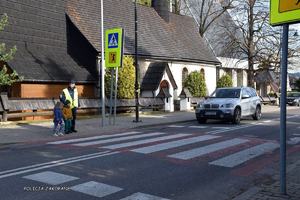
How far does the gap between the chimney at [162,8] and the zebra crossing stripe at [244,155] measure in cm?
2781

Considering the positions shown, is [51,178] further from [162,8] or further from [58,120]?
[162,8]

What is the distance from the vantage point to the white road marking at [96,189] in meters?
6.88

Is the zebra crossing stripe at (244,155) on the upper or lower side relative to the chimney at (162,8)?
lower

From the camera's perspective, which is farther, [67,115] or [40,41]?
[40,41]

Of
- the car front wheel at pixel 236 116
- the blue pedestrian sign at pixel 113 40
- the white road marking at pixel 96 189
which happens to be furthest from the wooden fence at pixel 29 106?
the white road marking at pixel 96 189

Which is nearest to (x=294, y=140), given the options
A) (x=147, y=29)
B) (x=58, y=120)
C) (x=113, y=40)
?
(x=58, y=120)

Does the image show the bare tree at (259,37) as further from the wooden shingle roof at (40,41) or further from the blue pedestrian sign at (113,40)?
the blue pedestrian sign at (113,40)

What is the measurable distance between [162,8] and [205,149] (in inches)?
1150

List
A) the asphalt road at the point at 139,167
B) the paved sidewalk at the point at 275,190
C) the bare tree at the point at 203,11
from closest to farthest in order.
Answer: the paved sidewalk at the point at 275,190 → the asphalt road at the point at 139,167 → the bare tree at the point at 203,11

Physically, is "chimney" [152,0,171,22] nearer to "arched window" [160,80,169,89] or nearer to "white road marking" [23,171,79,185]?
"arched window" [160,80,169,89]

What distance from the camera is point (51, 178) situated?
25.6 feet

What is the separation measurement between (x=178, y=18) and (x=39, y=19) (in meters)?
18.6

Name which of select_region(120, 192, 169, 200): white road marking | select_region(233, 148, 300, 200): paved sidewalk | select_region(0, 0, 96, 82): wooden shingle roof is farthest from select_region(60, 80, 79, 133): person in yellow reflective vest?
select_region(120, 192, 169, 200): white road marking

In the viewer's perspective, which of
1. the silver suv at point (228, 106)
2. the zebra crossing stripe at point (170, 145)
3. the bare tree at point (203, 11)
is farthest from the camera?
the bare tree at point (203, 11)
